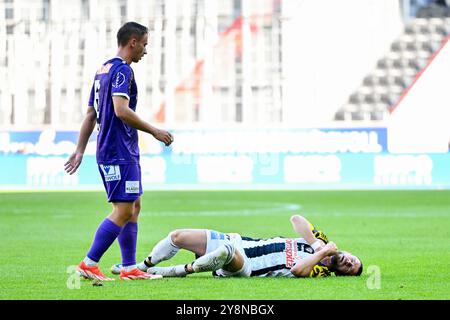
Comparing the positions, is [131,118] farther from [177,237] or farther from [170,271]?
[170,271]

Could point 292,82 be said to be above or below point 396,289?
above

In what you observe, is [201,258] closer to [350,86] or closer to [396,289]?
[396,289]

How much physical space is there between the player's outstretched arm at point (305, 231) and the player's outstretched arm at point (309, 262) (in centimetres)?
18

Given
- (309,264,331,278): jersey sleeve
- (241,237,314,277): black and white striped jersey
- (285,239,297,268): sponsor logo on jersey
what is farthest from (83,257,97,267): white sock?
(309,264,331,278): jersey sleeve

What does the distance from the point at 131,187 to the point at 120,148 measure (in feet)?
1.00

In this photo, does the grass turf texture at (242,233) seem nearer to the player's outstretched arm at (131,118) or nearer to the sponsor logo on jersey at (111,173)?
the sponsor logo on jersey at (111,173)

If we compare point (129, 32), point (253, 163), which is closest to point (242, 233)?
point (129, 32)

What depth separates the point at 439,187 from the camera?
1161 inches

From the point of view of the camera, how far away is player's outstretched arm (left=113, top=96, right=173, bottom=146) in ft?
28.7

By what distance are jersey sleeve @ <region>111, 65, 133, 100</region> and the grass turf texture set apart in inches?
55.6

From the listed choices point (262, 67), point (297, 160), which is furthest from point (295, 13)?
point (297, 160)

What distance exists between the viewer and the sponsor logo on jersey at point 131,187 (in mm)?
8977

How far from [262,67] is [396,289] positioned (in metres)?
30.1

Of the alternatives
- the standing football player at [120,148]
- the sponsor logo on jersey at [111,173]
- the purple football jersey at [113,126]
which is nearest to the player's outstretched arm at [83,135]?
the standing football player at [120,148]
